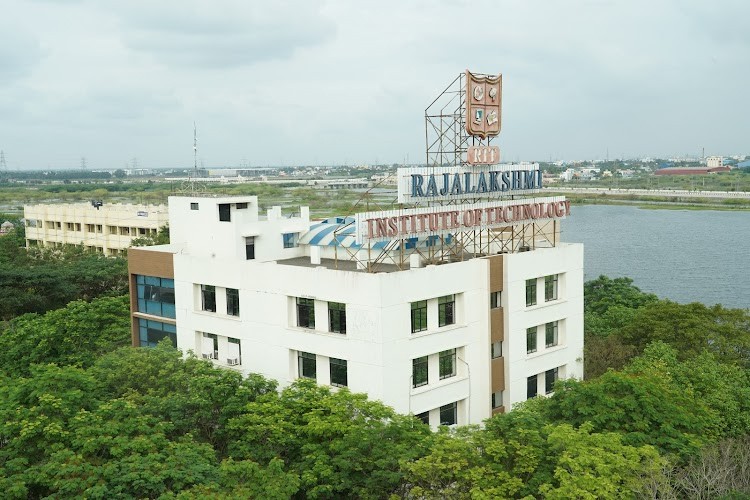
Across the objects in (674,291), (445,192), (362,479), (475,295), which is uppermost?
(445,192)

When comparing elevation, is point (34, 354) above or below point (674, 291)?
above

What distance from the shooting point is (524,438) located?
27.5m

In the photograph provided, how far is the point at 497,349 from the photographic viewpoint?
36938 millimetres

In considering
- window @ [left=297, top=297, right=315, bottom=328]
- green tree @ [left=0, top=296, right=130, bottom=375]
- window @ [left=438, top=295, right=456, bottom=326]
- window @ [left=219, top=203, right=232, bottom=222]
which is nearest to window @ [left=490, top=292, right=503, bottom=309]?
window @ [left=438, top=295, right=456, bottom=326]

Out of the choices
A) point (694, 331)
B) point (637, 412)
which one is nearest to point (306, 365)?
point (637, 412)

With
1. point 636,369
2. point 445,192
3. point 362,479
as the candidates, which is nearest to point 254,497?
point 362,479

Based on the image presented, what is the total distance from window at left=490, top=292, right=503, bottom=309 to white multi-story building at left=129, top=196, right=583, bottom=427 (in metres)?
0.08

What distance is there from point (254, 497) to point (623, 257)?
4397 inches

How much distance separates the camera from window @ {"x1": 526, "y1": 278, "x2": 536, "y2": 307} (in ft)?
125

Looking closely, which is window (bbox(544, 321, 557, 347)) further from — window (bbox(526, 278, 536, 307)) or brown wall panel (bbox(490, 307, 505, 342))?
brown wall panel (bbox(490, 307, 505, 342))

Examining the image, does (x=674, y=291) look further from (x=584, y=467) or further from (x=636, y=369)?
(x=584, y=467)

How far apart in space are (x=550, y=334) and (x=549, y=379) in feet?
7.19

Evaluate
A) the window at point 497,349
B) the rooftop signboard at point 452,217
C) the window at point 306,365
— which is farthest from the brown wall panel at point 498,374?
the window at point 306,365

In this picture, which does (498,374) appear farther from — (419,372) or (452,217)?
(452,217)
